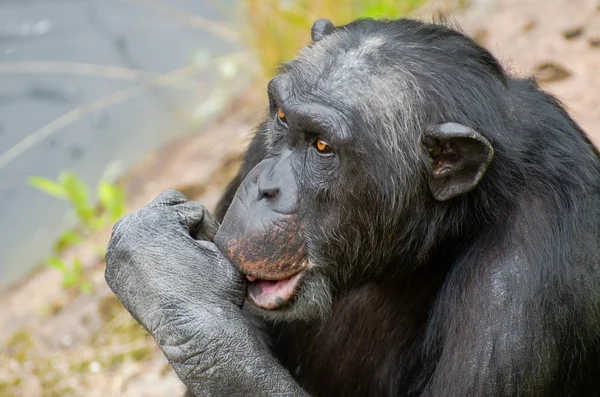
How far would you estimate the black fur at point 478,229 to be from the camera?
3.82 meters

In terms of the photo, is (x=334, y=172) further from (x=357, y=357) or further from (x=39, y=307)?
(x=39, y=307)

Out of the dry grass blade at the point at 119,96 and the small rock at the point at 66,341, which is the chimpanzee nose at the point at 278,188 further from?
the dry grass blade at the point at 119,96

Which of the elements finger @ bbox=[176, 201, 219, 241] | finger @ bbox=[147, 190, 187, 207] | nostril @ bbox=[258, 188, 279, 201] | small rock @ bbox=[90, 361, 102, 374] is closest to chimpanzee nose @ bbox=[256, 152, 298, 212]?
nostril @ bbox=[258, 188, 279, 201]

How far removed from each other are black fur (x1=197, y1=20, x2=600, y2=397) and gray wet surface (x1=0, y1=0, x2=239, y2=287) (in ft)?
21.5

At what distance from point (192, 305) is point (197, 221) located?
0.54 meters

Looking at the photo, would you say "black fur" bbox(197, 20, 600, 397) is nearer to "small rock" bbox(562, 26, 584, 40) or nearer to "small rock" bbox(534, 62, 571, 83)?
"small rock" bbox(534, 62, 571, 83)

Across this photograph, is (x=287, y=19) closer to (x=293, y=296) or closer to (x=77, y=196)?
(x=77, y=196)

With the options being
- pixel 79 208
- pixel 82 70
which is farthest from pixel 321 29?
pixel 82 70

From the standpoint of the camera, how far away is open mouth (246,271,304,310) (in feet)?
13.5

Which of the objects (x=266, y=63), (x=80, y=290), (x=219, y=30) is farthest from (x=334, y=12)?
(x=80, y=290)

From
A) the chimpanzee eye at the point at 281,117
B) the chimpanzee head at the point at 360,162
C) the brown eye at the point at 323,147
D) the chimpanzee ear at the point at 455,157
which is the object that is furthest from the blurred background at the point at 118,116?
the brown eye at the point at 323,147

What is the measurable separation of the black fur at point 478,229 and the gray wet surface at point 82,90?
6.54m

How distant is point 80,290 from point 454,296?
223 inches

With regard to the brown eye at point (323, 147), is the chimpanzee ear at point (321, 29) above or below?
above
